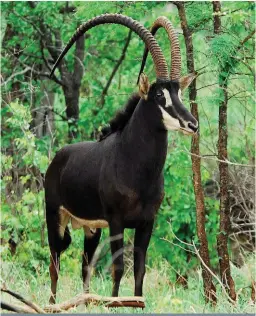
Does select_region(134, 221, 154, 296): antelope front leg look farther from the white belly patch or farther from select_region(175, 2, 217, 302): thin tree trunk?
select_region(175, 2, 217, 302): thin tree trunk

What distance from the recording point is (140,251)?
7.70 m

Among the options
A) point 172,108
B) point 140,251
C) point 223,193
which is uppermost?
point 172,108

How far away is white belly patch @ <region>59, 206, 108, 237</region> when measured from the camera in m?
8.12

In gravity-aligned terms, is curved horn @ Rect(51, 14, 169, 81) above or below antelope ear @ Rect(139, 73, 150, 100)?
above

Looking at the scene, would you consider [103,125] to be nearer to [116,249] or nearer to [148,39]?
[148,39]

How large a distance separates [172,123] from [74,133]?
8.59 meters

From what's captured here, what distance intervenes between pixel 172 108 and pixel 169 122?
0.12 m

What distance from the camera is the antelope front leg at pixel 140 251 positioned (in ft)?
25.0

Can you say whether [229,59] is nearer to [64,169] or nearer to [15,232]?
[64,169]

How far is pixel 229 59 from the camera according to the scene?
8.53 metres

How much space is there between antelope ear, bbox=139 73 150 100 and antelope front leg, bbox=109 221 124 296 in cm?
115

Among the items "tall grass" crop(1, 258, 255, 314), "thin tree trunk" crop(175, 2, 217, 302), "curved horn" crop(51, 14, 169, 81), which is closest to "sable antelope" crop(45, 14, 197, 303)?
"curved horn" crop(51, 14, 169, 81)

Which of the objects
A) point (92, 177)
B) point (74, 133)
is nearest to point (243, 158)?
point (74, 133)

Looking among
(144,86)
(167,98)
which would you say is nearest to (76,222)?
(144,86)
